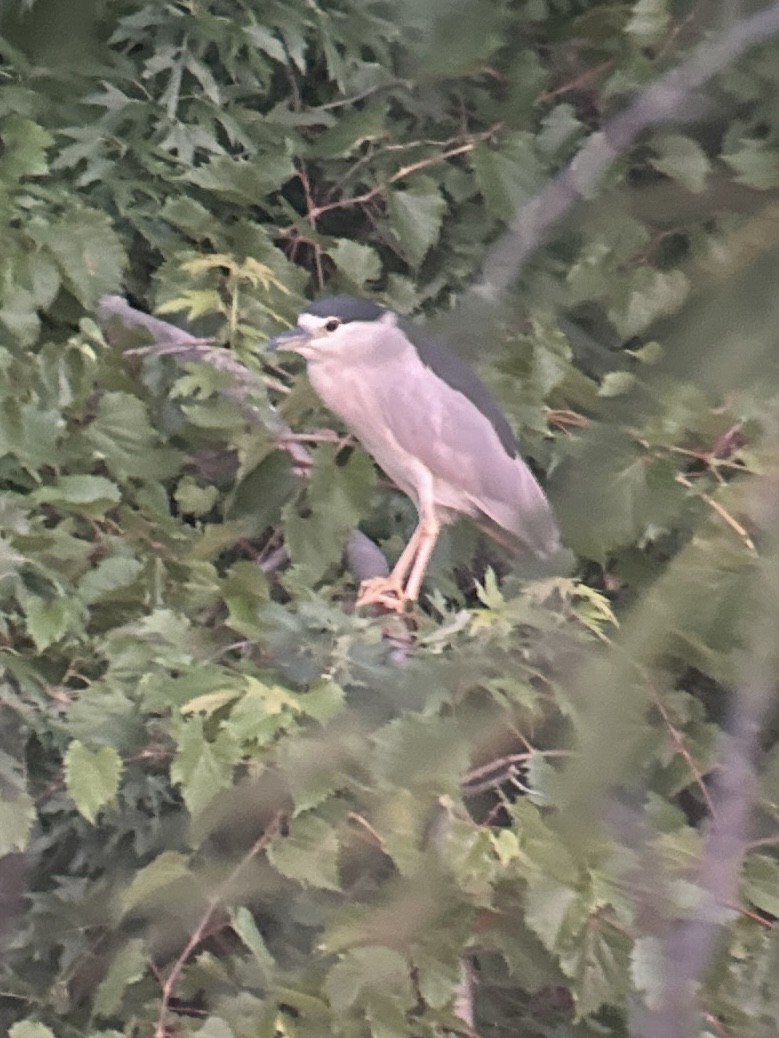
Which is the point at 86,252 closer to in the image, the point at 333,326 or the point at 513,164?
the point at 333,326

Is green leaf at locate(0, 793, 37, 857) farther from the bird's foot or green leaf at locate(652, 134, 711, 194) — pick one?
green leaf at locate(652, 134, 711, 194)

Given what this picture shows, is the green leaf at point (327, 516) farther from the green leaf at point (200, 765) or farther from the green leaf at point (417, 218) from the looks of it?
the green leaf at point (417, 218)

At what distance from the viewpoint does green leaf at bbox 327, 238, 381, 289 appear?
4.83 ft

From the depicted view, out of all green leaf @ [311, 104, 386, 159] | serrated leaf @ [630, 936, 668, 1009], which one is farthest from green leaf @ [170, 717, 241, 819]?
green leaf @ [311, 104, 386, 159]

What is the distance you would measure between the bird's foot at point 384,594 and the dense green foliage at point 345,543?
0.04 metres

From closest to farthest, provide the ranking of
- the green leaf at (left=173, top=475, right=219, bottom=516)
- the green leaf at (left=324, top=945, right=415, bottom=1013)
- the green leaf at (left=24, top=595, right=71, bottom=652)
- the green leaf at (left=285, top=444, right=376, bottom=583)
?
the green leaf at (left=324, top=945, right=415, bottom=1013)
the green leaf at (left=24, top=595, right=71, bottom=652)
the green leaf at (left=285, top=444, right=376, bottom=583)
the green leaf at (left=173, top=475, right=219, bottom=516)

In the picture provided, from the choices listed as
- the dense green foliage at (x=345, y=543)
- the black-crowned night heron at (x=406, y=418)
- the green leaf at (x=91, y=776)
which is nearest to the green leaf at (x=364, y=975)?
the dense green foliage at (x=345, y=543)

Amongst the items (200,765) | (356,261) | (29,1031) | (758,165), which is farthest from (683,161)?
(356,261)

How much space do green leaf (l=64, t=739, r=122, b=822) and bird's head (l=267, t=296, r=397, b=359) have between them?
44 centimetres

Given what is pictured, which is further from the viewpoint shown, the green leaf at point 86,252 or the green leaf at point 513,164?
the green leaf at point 86,252

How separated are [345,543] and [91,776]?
39 centimetres

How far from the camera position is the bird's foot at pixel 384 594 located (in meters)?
1.16

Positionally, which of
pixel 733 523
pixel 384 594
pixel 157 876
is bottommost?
pixel 157 876

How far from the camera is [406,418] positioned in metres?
1.16
